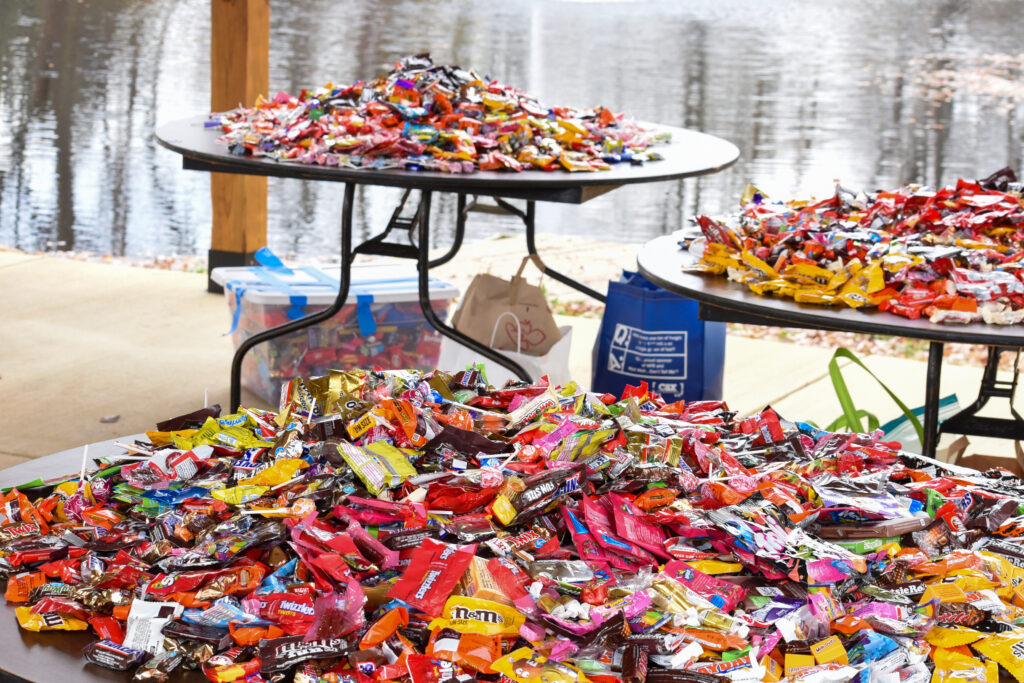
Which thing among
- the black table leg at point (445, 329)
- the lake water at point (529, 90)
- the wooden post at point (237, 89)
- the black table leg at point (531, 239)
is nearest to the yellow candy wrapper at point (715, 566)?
the black table leg at point (445, 329)

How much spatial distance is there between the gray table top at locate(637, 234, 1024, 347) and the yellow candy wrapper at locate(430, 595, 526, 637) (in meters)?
0.96

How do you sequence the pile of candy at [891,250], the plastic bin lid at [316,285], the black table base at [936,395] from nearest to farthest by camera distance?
the pile of candy at [891,250], the black table base at [936,395], the plastic bin lid at [316,285]

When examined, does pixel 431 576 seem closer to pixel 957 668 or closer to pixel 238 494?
pixel 238 494

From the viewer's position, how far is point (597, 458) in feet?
4.36

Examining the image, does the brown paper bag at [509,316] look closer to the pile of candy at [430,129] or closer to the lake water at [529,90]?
the pile of candy at [430,129]

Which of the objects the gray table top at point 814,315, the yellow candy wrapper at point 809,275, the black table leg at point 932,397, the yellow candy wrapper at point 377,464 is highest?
the yellow candy wrapper at point 809,275

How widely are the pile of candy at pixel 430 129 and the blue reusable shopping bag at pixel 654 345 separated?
0.36 m

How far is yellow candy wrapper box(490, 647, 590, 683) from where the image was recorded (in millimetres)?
993

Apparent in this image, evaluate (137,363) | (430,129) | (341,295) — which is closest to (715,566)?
(430,129)

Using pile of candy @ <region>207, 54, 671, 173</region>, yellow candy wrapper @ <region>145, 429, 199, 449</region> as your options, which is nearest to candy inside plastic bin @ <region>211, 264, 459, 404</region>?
pile of candy @ <region>207, 54, 671, 173</region>

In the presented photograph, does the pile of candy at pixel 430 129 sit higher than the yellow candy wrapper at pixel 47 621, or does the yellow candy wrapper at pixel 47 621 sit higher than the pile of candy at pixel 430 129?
the pile of candy at pixel 430 129

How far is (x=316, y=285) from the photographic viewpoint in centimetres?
352

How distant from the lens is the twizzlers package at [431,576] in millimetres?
1084

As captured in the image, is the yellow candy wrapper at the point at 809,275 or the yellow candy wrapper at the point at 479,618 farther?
the yellow candy wrapper at the point at 809,275
